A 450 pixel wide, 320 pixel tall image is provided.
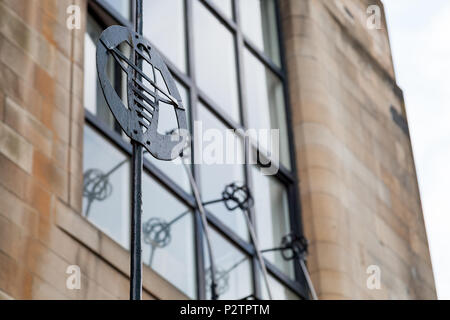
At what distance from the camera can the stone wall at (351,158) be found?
17.6m

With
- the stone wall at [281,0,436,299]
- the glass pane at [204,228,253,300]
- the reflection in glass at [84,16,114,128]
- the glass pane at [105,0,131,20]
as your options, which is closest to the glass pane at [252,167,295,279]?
the stone wall at [281,0,436,299]

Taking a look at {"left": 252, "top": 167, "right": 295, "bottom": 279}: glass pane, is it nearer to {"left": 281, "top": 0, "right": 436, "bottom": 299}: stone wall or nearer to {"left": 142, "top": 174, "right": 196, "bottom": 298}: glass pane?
{"left": 281, "top": 0, "right": 436, "bottom": 299}: stone wall

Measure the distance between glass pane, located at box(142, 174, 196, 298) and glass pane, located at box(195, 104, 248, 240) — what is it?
1.08 m

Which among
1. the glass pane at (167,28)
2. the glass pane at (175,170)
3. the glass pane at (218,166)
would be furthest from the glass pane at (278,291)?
the glass pane at (167,28)

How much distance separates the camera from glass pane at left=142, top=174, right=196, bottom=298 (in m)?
13.0

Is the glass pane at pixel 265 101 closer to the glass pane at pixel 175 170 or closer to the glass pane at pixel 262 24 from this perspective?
the glass pane at pixel 262 24

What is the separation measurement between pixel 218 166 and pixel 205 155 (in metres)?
0.52

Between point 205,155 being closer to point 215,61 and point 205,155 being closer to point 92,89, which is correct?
point 215,61

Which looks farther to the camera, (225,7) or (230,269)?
(225,7)

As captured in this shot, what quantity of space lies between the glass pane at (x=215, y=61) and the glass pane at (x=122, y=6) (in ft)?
6.30

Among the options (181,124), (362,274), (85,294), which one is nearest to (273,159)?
(362,274)

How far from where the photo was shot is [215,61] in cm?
1692

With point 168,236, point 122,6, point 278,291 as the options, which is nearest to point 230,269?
point 278,291

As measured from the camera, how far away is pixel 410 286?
19750 mm
